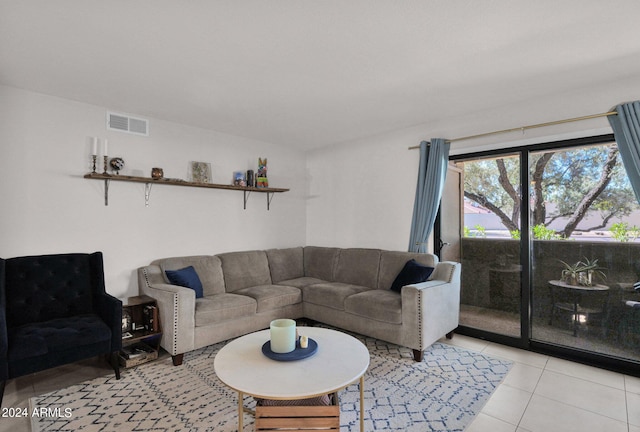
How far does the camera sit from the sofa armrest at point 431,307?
3000mm

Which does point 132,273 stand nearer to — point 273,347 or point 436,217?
point 273,347

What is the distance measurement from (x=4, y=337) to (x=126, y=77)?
203 centimetres

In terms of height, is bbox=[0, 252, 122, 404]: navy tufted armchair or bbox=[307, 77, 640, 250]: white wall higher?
bbox=[307, 77, 640, 250]: white wall

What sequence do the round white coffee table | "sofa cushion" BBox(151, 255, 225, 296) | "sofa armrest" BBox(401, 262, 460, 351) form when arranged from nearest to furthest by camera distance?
1. the round white coffee table
2. "sofa armrest" BBox(401, 262, 460, 351)
3. "sofa cushion" BBox(151, 255, 225, 296)

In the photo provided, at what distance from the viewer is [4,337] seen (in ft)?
7.10

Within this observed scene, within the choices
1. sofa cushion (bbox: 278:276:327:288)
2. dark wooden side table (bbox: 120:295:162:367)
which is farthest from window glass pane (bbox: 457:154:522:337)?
dark wooden side table (bbox: 120:295:162:367)

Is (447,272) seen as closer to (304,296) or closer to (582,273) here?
(582,273)

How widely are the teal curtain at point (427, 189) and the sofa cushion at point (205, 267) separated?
89.1 inches

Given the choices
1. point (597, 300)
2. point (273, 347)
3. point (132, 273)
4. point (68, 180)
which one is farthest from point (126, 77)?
point (597, 300)

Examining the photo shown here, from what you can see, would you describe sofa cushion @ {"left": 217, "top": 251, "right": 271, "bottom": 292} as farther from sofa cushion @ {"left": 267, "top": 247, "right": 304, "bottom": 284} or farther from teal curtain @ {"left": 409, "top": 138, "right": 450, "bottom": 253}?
teal curtain @ {"left": 409, "top": 138, "right": 450, "bottom": 253}

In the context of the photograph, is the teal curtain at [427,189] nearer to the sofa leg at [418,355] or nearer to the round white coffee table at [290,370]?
the sofa leg at [418,355]

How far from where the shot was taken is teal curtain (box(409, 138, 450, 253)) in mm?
3691

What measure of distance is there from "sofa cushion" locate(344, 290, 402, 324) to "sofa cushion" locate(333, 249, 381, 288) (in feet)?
1.41

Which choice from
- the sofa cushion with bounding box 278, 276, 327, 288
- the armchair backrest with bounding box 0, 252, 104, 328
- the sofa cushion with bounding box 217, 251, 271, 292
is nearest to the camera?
the armchair backrest with bounding box 0, 252, 104, 328
